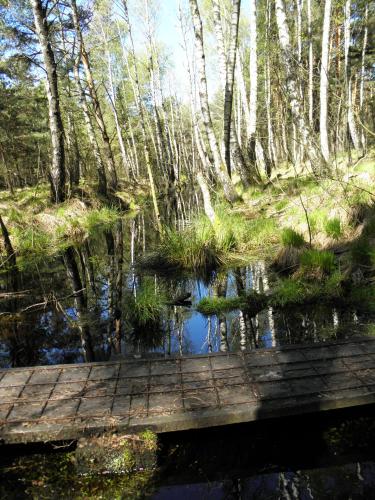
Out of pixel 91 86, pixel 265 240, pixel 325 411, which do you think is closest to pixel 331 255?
pixel 265 240

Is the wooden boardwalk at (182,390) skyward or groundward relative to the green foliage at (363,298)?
skyward

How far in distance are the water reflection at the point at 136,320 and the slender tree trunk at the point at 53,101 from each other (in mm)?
4708

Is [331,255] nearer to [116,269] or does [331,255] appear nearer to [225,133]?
[116,269]

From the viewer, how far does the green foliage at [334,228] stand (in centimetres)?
618

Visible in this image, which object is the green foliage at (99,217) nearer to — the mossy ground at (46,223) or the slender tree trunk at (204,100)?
the mossy ground at (46,223)

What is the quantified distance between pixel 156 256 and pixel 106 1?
675 inches

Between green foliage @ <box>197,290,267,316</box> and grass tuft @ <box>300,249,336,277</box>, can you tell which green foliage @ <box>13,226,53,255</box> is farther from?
grass tuft @ <box>300,249,336,277</box>

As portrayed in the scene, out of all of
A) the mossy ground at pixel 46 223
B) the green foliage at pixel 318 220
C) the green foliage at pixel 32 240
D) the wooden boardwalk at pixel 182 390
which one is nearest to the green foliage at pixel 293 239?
the green foliage at pixel 318 220

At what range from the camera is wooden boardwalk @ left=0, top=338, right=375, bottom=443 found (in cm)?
254

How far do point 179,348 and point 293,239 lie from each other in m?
2.96

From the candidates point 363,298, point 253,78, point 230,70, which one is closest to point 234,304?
point 363,298

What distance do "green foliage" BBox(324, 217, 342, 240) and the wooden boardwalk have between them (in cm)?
300

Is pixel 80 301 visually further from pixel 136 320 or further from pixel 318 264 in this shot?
pixel 318 264

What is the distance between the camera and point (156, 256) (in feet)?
23.9
